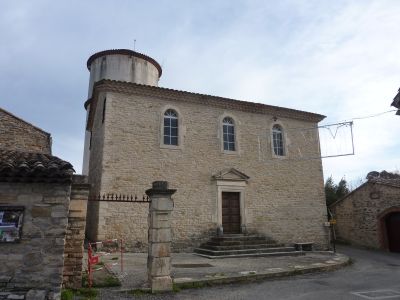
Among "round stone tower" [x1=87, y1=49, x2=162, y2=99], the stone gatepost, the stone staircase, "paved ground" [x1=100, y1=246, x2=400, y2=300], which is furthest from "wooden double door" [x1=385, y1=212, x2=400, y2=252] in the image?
"round stone tower" [x1=87, y1=49, x2=162, y2=99]

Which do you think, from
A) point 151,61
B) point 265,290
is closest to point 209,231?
point 265,290

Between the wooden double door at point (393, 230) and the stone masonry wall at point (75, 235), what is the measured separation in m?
16.0

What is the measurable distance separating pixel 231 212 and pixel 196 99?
5.16m

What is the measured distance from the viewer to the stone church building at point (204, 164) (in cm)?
1309

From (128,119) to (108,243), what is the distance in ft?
15.9

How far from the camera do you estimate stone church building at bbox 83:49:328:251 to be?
13086 millimetres

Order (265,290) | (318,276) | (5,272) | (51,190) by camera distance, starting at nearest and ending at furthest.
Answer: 1. (5,272)
2. (51,190)
3. (265,290)
4. (318,276)

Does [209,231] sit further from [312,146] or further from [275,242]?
[312,146]

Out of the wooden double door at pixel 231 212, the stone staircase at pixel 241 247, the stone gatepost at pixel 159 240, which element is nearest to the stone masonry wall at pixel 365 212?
the stone staircase at pixel 241 247

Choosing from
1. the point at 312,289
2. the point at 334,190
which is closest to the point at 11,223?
the point at 312,289

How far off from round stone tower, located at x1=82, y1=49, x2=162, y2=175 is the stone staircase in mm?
9225

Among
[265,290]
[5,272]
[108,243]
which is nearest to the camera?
[5,272]

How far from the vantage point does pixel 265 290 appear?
7152 mm

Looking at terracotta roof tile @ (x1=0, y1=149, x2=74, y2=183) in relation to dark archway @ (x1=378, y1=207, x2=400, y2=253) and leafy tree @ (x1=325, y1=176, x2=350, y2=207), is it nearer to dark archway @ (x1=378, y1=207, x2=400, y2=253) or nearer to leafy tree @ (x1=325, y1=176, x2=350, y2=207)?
dark archway @ (x1=378, y1=207, x2=400, y2=253)
